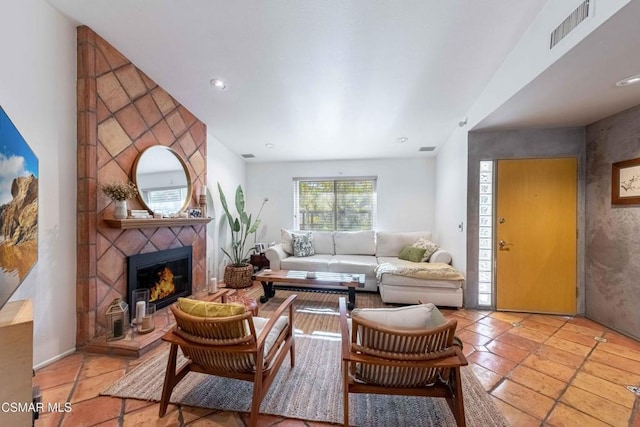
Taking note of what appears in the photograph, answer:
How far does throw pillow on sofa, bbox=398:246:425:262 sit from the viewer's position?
4.00 m

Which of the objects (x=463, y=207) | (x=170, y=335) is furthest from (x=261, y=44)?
(x=463, y=207)

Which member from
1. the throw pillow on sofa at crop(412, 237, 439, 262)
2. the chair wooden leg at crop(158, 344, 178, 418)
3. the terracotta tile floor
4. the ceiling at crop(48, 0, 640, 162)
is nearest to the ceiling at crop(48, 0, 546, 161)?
the ceiling at crop(48, 0, 640, 162)

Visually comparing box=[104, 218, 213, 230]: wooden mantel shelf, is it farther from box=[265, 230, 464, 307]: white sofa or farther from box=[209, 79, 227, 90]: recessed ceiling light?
box=[209, 79, 227, 90]: recessed ceiling light

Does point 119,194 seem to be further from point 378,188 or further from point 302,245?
point 378,188

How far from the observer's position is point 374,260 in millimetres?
4219

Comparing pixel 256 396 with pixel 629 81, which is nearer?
pixel 256 396

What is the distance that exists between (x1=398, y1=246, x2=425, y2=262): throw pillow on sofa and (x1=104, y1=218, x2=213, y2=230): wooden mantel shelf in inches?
131

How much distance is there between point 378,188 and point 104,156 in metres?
4.36

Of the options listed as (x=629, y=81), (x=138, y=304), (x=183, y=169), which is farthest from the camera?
(x=183, y=169)

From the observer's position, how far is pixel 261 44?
2.21 m

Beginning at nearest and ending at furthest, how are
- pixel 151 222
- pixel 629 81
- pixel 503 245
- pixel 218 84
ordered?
pixel 629 81, pixel 151 222, pixel 218 84, pixel 503 245

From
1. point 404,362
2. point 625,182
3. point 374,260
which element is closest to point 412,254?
point 374,260

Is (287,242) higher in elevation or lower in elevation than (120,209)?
lower

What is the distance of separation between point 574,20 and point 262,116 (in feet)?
10.3
